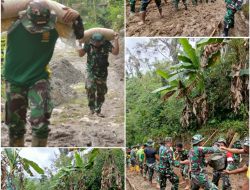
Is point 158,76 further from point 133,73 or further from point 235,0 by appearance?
point 235,0

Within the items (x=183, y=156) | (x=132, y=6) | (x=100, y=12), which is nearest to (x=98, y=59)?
(x=100, y=12)

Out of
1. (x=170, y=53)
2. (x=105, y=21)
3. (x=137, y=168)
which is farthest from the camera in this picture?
(x=137, y=168)

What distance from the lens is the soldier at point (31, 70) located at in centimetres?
598

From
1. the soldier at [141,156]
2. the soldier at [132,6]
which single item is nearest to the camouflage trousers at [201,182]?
Answer: the soldier at [141,156]

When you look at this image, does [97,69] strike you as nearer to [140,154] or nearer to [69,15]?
[69,15]

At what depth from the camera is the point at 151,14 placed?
21.6ft

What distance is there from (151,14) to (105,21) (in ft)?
1.88

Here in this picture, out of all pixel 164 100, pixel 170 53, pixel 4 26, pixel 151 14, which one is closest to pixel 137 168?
pixel 164 100

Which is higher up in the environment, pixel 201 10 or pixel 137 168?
pixel 201 10

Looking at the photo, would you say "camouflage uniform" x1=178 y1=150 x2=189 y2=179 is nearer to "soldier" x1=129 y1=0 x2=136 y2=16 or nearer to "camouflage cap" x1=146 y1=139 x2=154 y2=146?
"camouflage cap" x1=146 y1=139 x2=154 y2=146

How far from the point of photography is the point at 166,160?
6.66 m

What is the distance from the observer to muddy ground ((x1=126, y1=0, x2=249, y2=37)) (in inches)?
251

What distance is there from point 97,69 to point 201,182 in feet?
5.67

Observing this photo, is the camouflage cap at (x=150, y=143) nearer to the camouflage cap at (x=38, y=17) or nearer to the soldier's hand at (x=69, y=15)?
the soldier's hand at (x=69, y=15)
